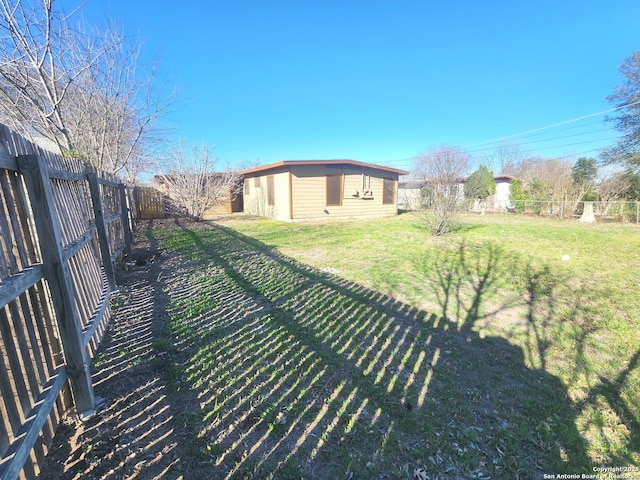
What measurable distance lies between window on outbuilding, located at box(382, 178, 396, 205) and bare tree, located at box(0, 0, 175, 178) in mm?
10781

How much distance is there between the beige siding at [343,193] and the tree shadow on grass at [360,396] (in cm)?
957

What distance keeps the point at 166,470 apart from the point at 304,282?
3.34 meters

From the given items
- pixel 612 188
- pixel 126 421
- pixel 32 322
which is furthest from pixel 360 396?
pixel 612 188

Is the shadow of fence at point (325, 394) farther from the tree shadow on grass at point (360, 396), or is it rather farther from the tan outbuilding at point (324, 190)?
the tan outbuilding at point (324, 190)

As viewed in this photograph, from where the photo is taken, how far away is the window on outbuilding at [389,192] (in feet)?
51.5

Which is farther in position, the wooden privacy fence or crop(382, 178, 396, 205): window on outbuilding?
crop(382, 178, 396, 205): window on outbuilding

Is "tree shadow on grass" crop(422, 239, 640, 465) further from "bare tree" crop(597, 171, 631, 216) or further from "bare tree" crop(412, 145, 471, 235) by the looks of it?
"bare tree" crop(597, 171, 631, 216)

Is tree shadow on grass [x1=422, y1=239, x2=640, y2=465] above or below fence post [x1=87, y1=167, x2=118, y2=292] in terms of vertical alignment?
below

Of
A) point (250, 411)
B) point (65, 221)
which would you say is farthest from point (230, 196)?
point (250, 411)

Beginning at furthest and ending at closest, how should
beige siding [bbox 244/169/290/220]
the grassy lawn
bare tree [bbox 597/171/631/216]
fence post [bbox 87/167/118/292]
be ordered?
bare tree [bbox 597/171/631/216] < beige siding [bbox 244/169/290/220] < fence post [bbox 87/167/118/292] < the grassy lawn

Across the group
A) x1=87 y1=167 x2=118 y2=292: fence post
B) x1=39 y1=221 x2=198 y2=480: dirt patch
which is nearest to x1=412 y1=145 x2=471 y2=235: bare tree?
x1=39 y1=221 x2=198 y2=480: dirt patch

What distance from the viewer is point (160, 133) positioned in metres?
12.0

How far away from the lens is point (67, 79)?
7.19 metres

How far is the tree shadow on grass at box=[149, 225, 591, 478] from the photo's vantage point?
67.8 inches
